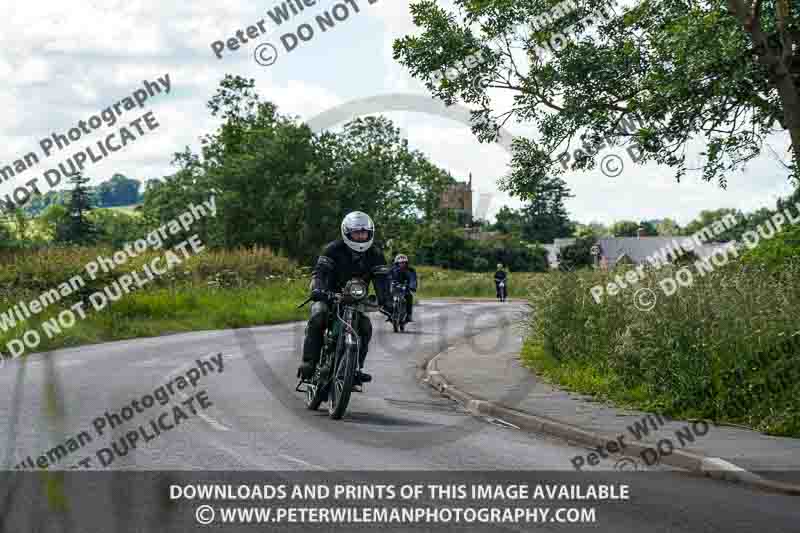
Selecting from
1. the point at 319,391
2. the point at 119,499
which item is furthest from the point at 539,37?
the point at 119,499

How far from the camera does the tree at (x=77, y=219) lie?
8850 cm

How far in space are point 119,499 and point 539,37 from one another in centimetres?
1374

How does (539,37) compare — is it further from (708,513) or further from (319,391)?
(708,513)

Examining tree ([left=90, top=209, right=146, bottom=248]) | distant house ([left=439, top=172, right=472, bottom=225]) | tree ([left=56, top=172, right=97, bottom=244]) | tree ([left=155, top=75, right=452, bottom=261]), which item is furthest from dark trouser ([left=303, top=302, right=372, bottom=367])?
tree ([left=90, top=209, right=146, bottom=248])

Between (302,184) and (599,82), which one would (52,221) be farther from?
(599,82)

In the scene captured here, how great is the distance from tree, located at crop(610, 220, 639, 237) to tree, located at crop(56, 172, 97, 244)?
3873 inches

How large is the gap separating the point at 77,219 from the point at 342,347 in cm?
Answer: 8365

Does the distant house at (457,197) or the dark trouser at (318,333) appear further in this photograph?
the distant house at (457,197)

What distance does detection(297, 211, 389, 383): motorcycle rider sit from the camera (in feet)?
34.7

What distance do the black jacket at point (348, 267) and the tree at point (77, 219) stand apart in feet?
268

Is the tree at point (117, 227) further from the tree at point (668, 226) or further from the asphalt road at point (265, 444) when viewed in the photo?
the tree at point (668, 226)

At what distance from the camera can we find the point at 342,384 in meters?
10.4

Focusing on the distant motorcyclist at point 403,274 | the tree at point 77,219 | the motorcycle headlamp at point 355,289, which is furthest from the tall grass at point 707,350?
the tree at point 77,219

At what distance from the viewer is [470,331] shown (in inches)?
1032
